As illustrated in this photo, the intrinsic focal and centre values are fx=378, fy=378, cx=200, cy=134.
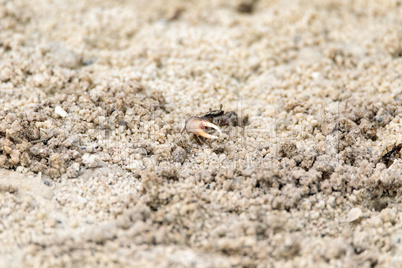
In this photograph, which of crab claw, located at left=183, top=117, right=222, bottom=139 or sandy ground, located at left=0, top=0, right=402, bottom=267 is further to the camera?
crab claw, located at left=183, top=117, right=222, bottom=139

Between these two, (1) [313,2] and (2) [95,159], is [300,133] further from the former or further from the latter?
(1) [313,2]

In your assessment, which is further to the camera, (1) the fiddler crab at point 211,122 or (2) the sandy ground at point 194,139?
(1) the fiddler crab at point 211,122

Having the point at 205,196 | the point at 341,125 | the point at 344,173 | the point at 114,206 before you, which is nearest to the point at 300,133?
the point at 341,125
